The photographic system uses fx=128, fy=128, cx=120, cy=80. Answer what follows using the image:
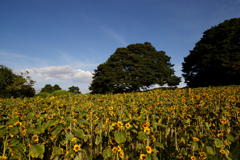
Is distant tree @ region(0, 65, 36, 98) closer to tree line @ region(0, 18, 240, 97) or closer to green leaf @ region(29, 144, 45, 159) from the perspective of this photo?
tree line @ region(0, 18, 240, 97)

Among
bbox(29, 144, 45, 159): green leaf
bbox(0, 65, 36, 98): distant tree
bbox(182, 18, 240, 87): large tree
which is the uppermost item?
bbox(182, 18, 240, 87): large tree

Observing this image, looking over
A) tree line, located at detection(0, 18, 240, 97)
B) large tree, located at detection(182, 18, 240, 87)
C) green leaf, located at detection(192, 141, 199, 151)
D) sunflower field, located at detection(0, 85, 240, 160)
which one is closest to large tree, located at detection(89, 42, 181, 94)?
→ tree line, located at detection(0, 18, 240, 97)

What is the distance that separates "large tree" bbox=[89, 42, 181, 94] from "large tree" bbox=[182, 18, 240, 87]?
4419mm

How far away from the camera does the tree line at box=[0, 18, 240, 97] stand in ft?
67.5

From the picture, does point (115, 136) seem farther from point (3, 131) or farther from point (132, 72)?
point (132, 72)

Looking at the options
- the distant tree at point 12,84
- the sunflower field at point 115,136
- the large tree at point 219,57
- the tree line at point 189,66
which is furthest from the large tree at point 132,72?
the sunflower field at point 115,136

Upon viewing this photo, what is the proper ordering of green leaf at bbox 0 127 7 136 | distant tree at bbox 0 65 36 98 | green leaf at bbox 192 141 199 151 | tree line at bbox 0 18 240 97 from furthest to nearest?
tree line at bbox 0 18 240 97
distant tree at bbox 0 65 36 98
green leaf at bbox 192 141 199 151
green leaf at bbox 0 127 7 136

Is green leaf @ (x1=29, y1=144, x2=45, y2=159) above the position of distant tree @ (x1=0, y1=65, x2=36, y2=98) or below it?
below

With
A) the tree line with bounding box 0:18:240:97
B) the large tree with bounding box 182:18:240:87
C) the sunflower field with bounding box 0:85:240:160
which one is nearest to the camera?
the sunflower field with bounding box 0:85:240:160

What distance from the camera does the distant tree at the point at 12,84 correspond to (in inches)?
583

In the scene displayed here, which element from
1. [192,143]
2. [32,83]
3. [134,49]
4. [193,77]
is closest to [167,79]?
[193,77]

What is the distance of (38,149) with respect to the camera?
1594 millimetres

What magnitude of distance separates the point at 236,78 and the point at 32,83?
3004 centimetres

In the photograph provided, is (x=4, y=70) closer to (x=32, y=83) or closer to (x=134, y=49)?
(x=32, y=83)
